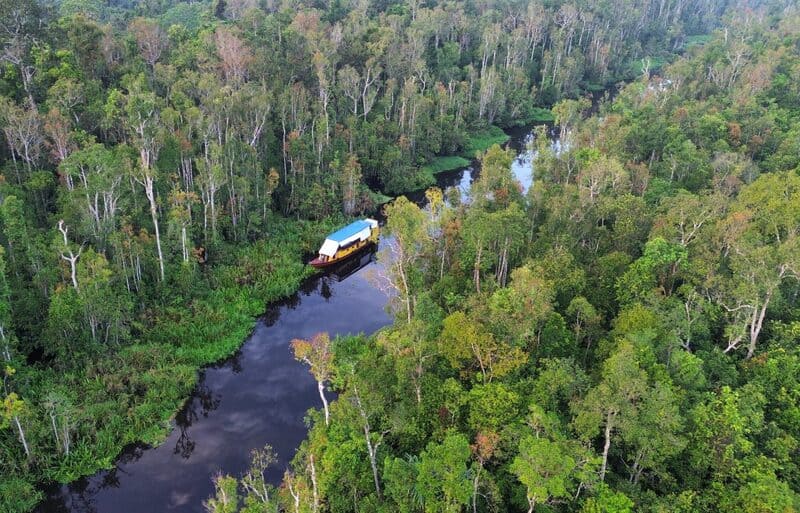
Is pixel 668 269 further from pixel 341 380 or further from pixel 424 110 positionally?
pixel 424 110

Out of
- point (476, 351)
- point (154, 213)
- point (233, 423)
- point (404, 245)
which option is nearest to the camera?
point (476, 351)

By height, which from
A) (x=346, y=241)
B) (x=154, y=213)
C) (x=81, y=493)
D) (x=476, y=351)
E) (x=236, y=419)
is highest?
(x=476, y=351)

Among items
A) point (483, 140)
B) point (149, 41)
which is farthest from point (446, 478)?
point (483, 140)

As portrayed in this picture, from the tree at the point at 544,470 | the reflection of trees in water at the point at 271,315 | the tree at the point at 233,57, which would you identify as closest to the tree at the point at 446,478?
the tree at the point at 544,470

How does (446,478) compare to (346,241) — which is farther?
(346,241)

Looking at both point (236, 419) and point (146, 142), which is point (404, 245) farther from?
point (146, 142)

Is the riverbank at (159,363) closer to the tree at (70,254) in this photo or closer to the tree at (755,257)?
the tree at (70,254)

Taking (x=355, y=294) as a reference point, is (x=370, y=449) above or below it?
Answer: above
